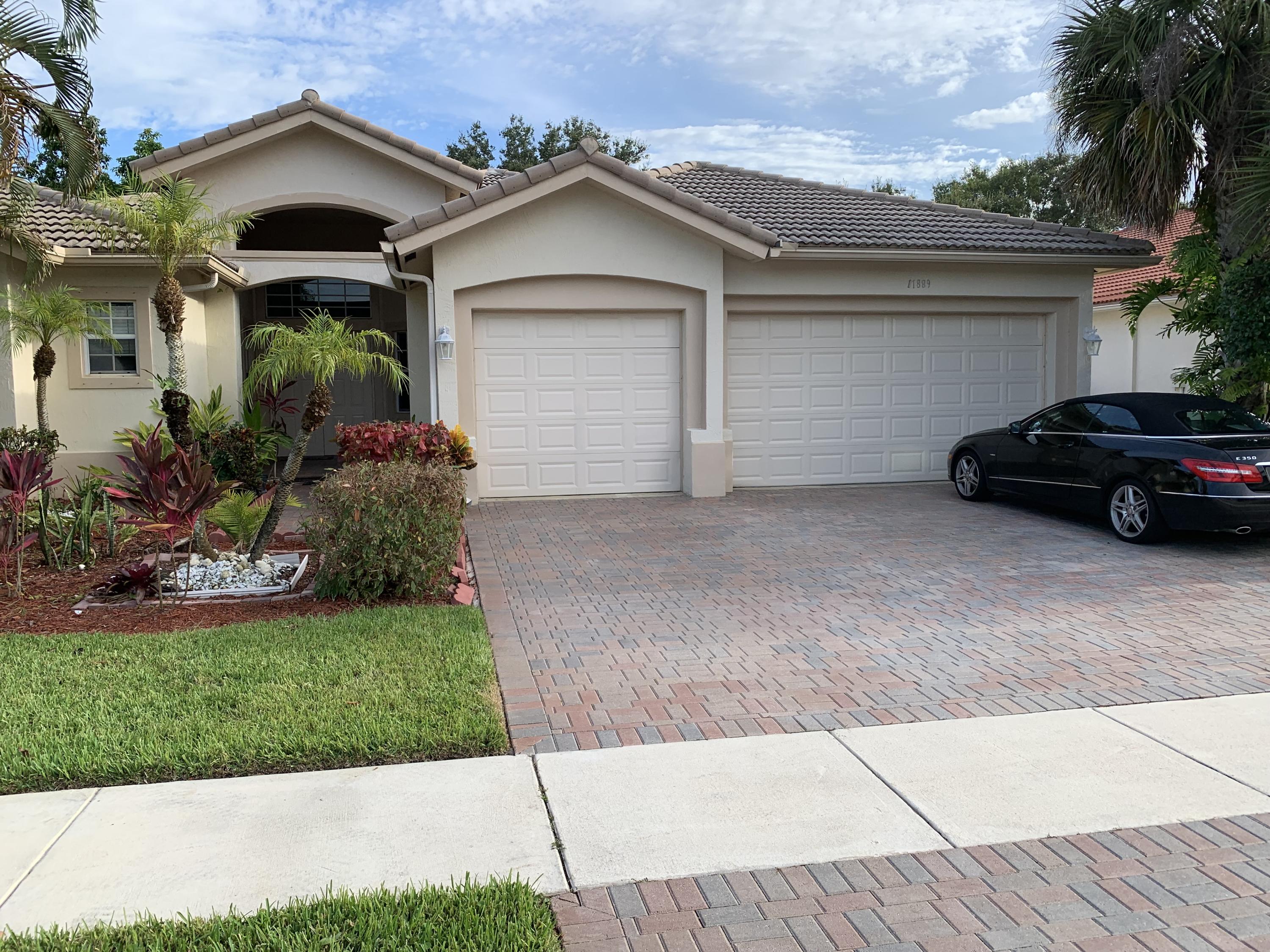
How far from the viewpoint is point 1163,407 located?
34.0 feet

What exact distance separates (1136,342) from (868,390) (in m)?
11.7

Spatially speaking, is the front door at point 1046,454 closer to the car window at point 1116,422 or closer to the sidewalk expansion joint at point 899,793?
the car window at point 1116,422

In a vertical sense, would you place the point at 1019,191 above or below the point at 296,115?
above

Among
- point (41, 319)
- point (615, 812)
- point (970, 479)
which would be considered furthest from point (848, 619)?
point (41, 319)

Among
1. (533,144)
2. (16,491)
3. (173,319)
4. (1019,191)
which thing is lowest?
(16,491)

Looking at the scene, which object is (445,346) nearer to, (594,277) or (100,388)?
(594,277)

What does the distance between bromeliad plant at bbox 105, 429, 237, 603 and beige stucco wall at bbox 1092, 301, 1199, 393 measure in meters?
20.1

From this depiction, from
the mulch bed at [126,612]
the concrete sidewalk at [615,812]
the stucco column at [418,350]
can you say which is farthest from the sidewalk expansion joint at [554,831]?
the stucco column at [418,350]

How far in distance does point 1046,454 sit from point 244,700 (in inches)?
370

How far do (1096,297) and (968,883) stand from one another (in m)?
23.5

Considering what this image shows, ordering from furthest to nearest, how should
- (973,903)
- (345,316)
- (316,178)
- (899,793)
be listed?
(345,316) → (316,178) → (899,793) → (973,903)

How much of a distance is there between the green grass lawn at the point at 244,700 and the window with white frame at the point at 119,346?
8.80 meters

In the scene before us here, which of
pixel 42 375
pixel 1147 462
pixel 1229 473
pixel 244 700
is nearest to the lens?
pixel 244 700

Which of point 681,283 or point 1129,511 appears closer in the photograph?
point 1129,511
